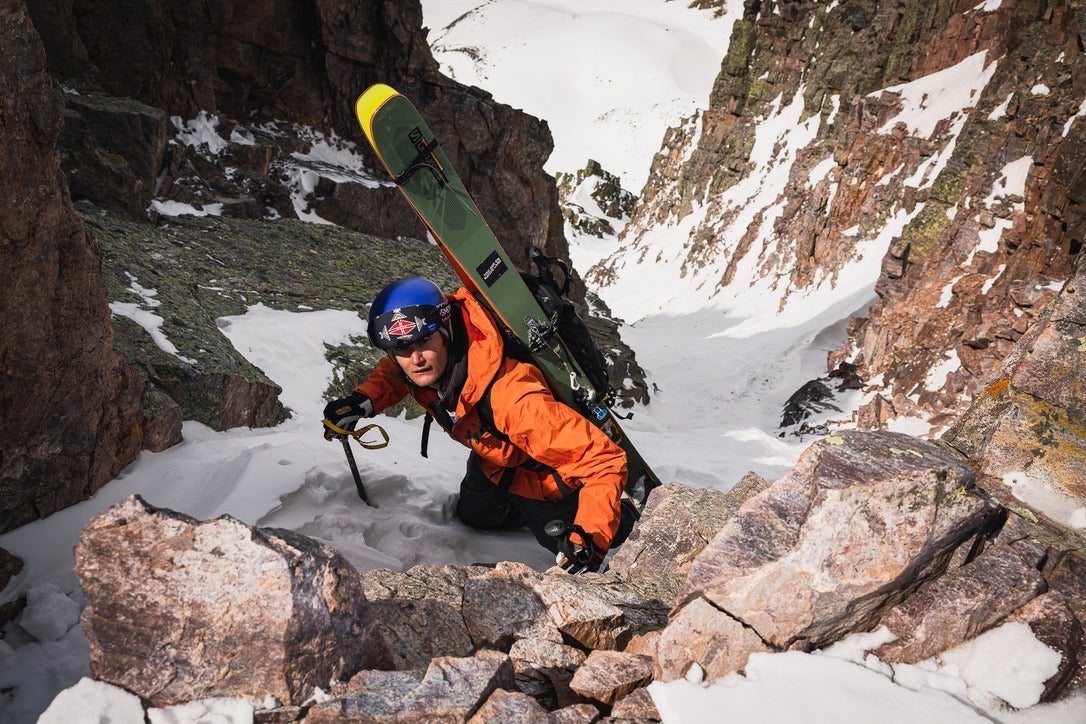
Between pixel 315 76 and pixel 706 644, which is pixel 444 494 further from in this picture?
pixel 315 76

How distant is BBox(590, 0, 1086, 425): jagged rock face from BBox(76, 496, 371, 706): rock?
455cm

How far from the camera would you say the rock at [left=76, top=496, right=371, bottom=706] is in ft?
7.11

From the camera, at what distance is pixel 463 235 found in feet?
19.2

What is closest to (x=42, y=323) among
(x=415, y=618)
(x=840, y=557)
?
(x=415, y=618)

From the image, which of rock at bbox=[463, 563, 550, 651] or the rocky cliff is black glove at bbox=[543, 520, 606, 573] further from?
the rocky cliff

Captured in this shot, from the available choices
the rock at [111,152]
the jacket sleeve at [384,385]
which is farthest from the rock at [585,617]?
the rock at [111,152]

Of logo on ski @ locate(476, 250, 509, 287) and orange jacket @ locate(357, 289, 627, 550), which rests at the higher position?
logo on ski @ locate(476, 250, 509, 287)

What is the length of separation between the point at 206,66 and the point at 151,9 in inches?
67.5

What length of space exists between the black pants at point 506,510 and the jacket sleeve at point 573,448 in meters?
0.94

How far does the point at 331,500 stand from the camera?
4602 mm

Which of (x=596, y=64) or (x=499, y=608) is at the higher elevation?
(x=596, y=64)

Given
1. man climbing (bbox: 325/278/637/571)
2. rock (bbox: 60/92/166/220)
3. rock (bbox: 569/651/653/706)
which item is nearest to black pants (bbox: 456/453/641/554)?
man climbing (bbox: 325/278/637/571)

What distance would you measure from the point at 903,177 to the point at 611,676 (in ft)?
85.3

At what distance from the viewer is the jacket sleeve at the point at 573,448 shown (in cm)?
348
